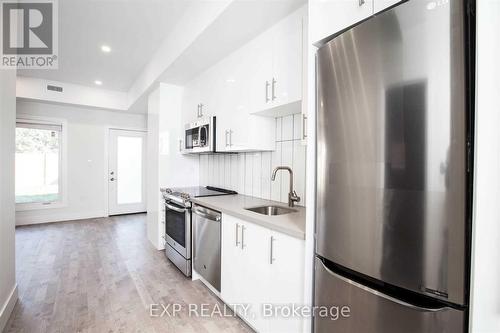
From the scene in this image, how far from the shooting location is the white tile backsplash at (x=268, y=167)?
2.09 meters

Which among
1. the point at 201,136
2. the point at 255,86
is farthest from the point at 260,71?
the point at 201,136

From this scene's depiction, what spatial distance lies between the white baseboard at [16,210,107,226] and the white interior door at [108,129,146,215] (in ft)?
1.22

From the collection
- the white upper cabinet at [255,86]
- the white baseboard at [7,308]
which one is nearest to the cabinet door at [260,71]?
the white upper cabinet at [255,86]

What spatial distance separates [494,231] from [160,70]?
332 centimetres

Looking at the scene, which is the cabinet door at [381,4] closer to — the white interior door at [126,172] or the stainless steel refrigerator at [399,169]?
the stainless steel refrigerator at [399,169]

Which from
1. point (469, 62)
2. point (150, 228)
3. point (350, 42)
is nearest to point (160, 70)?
point (150, 228)

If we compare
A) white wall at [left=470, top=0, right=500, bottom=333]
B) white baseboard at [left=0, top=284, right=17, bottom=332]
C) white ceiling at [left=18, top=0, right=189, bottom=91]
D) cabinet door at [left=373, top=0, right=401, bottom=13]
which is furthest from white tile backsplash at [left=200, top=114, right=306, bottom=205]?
white baseboard at [left=0, top=284, right=17, bottom=332]

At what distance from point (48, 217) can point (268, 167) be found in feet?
16.7

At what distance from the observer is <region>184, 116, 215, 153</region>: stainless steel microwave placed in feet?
8.76

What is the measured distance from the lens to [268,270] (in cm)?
148

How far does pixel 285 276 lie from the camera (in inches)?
53.7

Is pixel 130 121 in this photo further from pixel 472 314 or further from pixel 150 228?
pixel 472 314

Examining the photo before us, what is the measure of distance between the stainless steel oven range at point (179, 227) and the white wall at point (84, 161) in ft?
10.5

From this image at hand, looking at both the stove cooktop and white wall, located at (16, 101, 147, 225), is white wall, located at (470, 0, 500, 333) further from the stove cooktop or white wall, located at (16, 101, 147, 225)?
white wall, located at (16, 101, 147, 225)
